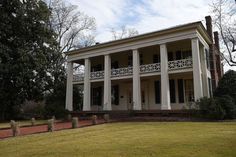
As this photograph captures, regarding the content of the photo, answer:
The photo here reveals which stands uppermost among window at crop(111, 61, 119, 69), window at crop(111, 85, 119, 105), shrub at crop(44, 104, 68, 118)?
window at crop(111, 61, 119, 69)

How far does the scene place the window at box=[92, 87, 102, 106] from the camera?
27216 mm

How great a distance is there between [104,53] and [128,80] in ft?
12.0

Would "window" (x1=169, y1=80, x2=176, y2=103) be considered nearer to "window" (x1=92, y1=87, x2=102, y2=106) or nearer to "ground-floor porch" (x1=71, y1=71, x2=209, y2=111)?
"ground-floor porch" (x1=71, y1=71, x2=209, y2=111)

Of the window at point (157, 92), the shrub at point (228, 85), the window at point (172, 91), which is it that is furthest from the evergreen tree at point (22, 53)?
the shrub at point (228, 85)

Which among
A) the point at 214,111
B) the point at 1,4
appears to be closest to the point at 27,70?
the point at 1,4

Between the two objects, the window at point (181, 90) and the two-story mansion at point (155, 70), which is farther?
the window at point (181, 90)

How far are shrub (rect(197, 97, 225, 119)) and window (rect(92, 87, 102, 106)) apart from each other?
1294 centimetres

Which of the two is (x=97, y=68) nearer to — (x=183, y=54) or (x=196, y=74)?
(x=183, y=54)

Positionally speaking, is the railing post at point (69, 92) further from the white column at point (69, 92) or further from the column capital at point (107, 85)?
the column capital at point (107, 85)

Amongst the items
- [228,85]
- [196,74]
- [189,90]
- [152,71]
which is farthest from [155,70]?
[228,85]

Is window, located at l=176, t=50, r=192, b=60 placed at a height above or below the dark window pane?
above

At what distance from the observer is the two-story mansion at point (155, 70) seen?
63.3 ft

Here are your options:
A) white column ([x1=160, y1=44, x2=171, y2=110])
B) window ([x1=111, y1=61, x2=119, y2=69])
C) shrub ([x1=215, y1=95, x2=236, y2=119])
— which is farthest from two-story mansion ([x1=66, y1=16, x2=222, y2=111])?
shrub ([x1=215, y1=95, x2=236, y2=119])

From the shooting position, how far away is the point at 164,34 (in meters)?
20.1
